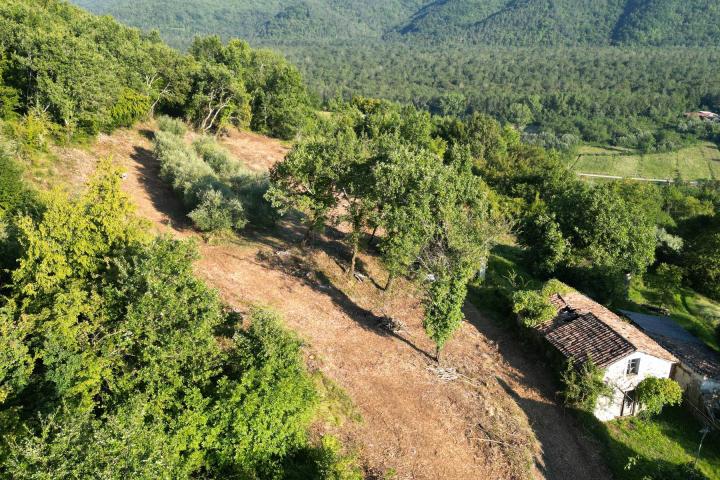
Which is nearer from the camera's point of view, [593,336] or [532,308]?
[593,336]

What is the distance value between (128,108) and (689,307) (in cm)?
5547

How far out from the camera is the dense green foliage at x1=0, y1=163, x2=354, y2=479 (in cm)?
1428

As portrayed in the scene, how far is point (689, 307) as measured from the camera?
137 feet

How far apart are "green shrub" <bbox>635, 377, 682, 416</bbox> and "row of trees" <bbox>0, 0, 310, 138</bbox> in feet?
139

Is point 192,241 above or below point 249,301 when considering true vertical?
above

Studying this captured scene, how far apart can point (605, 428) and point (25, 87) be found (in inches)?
1796

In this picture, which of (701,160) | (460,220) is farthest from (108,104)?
(701,160)

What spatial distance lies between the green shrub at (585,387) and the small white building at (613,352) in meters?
0.50

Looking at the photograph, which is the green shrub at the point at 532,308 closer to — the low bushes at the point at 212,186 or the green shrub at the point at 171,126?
the low bushes at the point at 212,186

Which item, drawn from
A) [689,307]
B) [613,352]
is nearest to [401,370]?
[613,352]

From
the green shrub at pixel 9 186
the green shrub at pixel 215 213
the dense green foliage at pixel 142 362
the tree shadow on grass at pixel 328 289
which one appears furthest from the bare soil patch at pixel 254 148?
the dense green foliage at pixel 142 362

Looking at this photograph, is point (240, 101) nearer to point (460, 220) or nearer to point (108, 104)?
point (108, 104)

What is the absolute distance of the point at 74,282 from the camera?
17484 mm

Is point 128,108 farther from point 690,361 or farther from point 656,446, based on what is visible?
point 690,361
